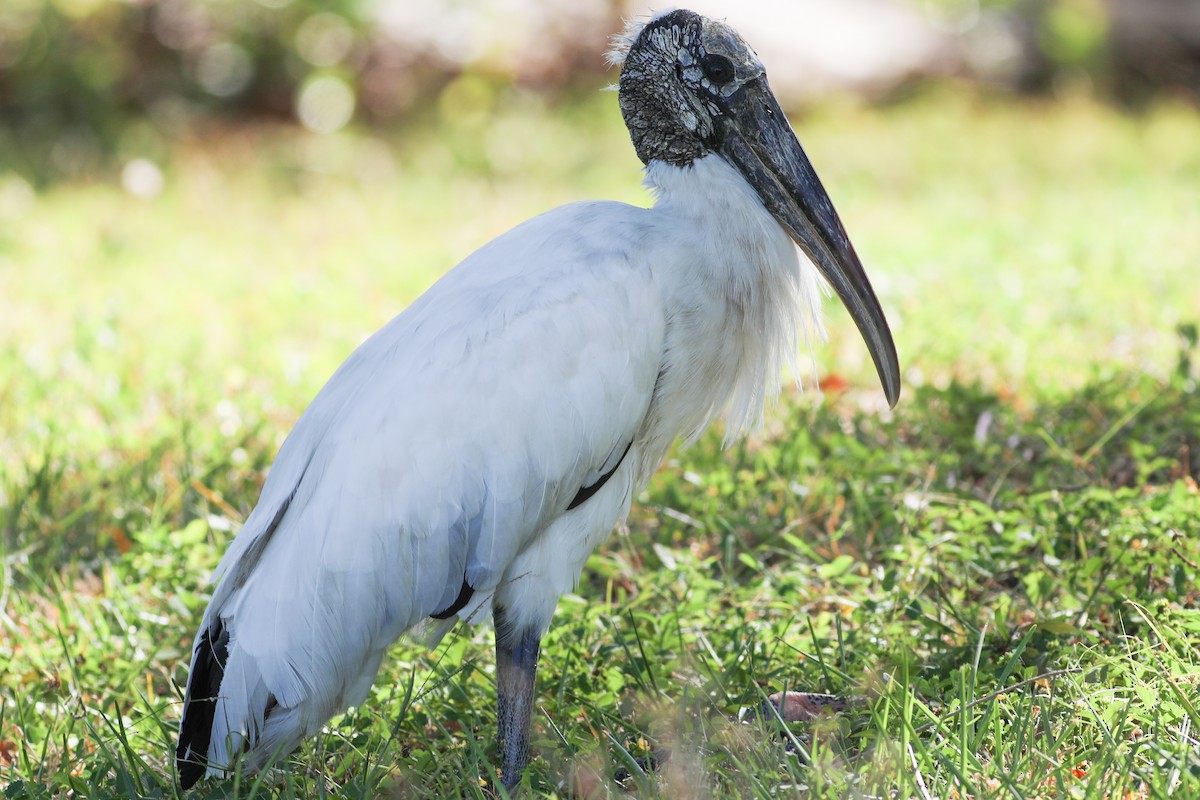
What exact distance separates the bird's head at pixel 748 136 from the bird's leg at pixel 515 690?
0.98m

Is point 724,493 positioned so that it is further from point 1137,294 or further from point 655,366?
point 1137,294

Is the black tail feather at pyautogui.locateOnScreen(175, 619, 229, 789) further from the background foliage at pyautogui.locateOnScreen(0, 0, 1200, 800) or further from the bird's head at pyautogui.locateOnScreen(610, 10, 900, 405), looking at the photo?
the bird's head at pyautogui.locateOnScreen(610, 10, 900, 405)

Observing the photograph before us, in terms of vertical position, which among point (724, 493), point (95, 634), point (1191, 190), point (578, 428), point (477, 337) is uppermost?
point (477, 337)

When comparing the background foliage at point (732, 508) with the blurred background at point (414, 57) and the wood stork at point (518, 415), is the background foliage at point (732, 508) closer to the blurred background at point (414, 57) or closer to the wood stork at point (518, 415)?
the wood stork at point (518, 415)

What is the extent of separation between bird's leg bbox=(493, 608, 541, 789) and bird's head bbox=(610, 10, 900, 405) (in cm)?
98

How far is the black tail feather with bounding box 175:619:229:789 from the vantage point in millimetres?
2531

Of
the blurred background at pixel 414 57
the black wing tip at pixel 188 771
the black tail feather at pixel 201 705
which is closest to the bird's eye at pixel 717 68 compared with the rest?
the black tail feather at pixel 201 705

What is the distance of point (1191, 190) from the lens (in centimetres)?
686

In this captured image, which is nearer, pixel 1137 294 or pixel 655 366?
pixel 655 366

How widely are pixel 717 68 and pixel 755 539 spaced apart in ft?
4.38

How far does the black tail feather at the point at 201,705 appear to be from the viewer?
2.53 metres

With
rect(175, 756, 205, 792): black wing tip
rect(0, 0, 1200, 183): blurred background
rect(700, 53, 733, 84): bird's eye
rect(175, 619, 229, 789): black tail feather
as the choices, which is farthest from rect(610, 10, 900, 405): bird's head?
rect(0, 0, 1200, 183): blurred background

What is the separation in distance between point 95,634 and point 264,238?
12.7 feet

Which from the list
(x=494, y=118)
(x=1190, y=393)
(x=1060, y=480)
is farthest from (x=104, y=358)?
(x=494, y=118)
